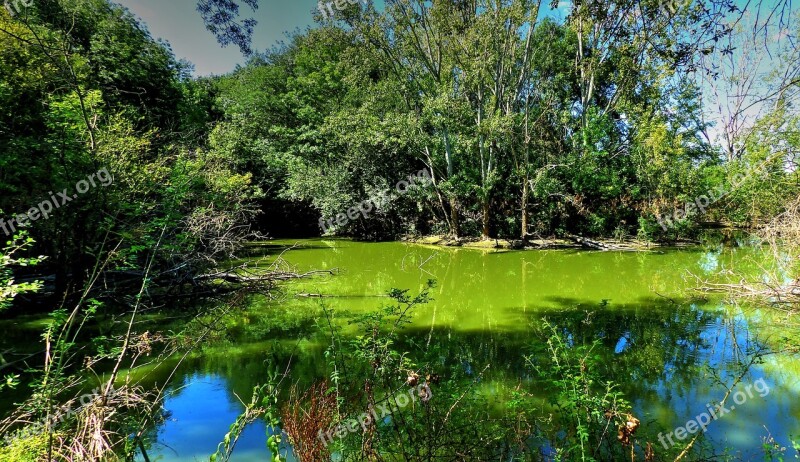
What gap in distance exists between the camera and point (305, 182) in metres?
18.0

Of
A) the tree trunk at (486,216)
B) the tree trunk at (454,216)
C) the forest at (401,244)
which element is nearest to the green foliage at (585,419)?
the forest at (401,244)

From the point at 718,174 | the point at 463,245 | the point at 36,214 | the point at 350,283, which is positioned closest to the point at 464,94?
the point at 463,245

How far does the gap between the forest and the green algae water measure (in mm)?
53

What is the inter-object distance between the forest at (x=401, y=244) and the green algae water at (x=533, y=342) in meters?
0.05

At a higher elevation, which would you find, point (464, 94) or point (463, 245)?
point (464, 94)

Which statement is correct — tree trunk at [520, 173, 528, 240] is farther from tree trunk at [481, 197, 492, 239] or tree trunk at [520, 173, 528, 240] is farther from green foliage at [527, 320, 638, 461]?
green foliage at [527, 320, 638, 461]

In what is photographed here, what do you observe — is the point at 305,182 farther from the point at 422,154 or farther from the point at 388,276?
the point at 388,276

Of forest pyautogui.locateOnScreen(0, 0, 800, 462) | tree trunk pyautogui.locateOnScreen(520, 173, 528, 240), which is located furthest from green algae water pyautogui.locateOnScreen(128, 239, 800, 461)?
tree trunk pyautogui.locateOnScreen(520, 173, 528, 240)

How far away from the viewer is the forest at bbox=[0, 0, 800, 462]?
10.4 feet

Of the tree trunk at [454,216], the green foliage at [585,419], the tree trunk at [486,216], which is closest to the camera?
the green foliage at [585,419]

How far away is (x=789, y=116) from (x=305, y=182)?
18.4 meters

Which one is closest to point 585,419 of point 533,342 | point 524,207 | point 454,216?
point 533,342

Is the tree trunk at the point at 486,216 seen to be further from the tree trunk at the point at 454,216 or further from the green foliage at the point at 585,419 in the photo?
the green foliage at the point at 585,419

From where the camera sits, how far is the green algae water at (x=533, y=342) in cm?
366
